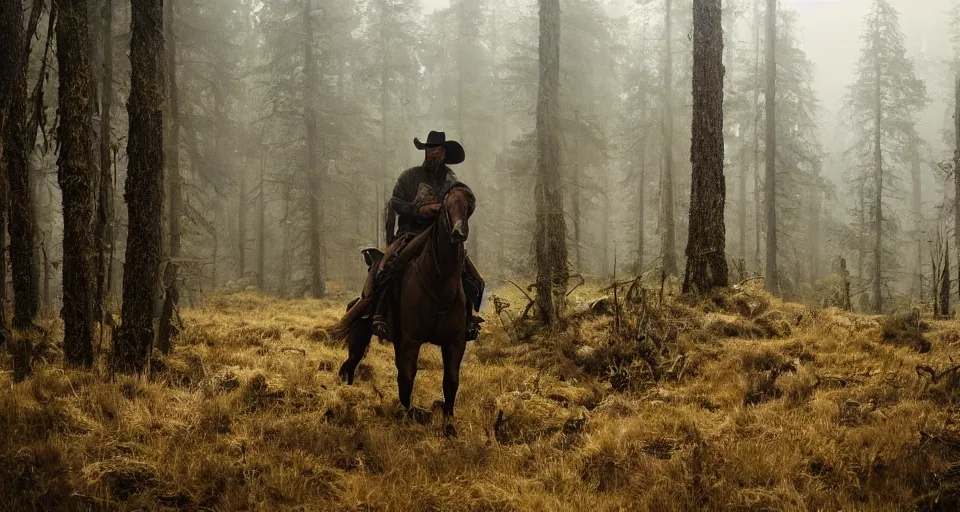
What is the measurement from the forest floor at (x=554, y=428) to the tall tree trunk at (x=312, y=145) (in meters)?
13.8

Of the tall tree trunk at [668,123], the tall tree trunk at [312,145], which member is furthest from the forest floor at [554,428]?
the tall tree trunk at [668,123]

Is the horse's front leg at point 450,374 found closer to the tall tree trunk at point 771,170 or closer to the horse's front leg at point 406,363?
the horse's front leg at point 406,363

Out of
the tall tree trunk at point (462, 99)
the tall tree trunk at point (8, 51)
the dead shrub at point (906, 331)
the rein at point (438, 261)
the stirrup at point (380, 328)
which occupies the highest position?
Answer: the tall tree trunk at point (462, 99)

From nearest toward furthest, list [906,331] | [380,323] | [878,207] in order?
1. [380,323]
2. [906,331]
3. [878,207]

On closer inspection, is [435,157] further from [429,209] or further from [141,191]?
[141,191]

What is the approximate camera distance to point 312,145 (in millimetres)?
22250

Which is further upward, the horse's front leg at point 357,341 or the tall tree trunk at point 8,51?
the tall tree trunk at point 8,51

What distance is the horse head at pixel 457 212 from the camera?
16.6ft

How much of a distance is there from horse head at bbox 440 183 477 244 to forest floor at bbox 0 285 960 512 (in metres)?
2.03

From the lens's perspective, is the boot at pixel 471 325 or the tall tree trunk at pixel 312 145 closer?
the boot at pixel 471 325

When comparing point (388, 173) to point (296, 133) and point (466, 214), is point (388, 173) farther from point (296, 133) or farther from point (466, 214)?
point (466, 214)

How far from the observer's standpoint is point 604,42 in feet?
85.7

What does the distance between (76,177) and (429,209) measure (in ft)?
15.5

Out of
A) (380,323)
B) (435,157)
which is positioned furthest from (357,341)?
(435,157)
